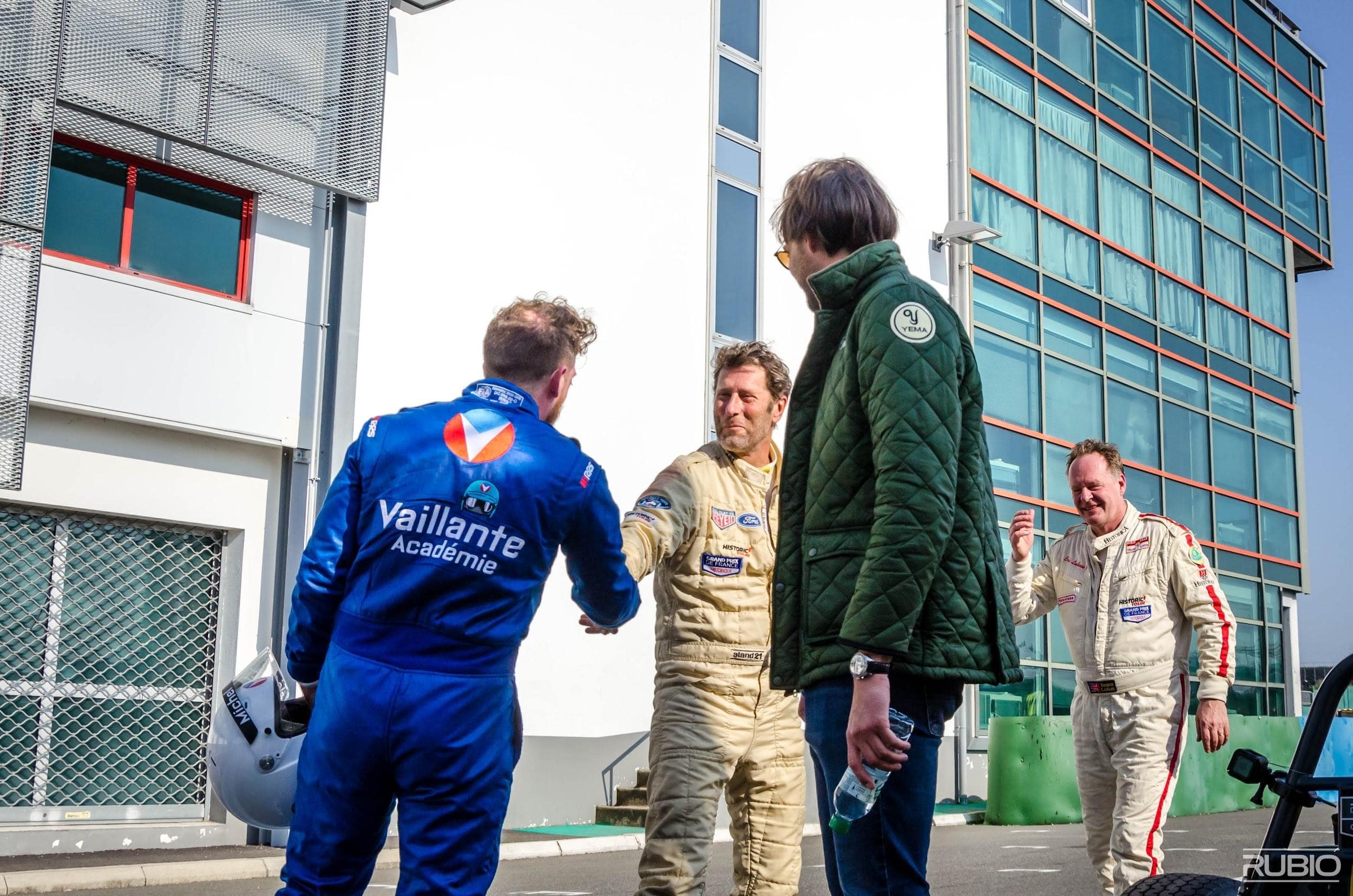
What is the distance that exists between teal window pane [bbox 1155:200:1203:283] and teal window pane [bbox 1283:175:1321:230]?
4671 millimetres

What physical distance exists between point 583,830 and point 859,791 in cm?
1076

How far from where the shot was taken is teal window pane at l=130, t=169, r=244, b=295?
36.3 ft

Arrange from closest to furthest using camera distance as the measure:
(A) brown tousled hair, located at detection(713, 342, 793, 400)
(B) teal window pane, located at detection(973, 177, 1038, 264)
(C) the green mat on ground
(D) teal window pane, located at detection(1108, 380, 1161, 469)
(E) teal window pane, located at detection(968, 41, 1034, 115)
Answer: (A) brown tousled hair, located at detection(713, 342, 793, 400), (C) the green mat on ground, (B) teal window pane, located at detection(973, 177, 1038, 264), (E) teal window pane, located at detection(968, 41, 1034, 115), (D) teal window pane, located at detection(1108, 380, 1161, 469)

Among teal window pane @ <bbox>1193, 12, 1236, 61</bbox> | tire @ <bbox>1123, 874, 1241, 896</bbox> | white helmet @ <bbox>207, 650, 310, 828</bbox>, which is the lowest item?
tire @ <bbox>1123, 874, 1241, 896</bbox>

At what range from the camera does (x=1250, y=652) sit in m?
24.7

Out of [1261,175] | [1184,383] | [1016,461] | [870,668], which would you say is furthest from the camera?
[1261,175]

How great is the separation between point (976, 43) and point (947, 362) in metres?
19.4

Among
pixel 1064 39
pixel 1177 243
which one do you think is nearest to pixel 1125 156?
pixel 1177 243

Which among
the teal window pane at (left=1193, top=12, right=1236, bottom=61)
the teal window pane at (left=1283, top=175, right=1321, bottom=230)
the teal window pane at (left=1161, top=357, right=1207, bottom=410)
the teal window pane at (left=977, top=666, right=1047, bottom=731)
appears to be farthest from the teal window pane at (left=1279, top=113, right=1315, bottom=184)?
the teal window pane at (left=977, top=666, right=1047, bottom=731)

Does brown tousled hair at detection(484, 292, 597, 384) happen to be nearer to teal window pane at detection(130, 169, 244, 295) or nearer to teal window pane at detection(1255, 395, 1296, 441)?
teal window pane at detection(130, 169, 244, 295)

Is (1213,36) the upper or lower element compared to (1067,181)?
upper

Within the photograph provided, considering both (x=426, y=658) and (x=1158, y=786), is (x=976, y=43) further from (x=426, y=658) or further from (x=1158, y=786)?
(x=426, y=658)

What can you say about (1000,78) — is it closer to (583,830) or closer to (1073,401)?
(1073,401)

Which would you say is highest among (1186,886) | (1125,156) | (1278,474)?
(1125,156)
